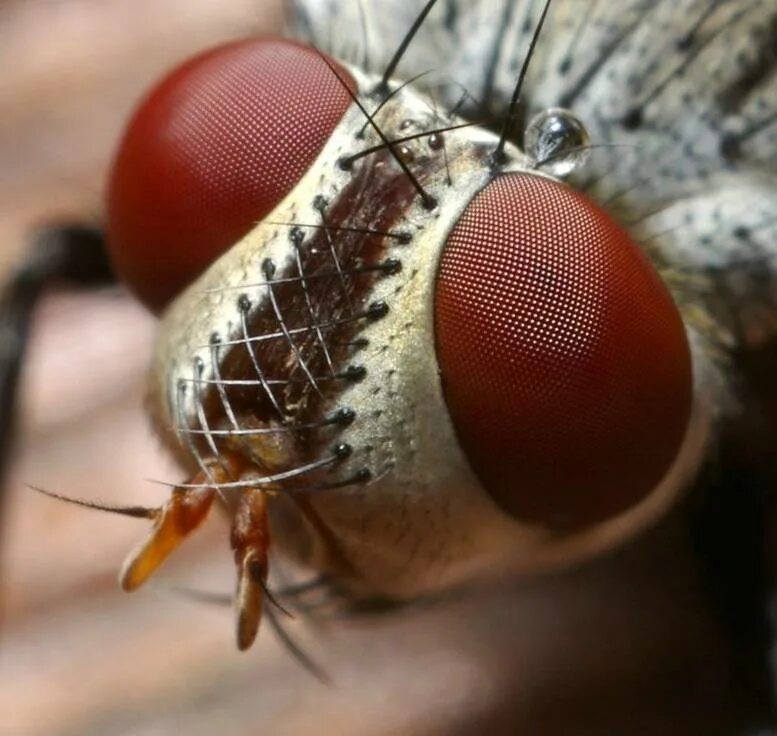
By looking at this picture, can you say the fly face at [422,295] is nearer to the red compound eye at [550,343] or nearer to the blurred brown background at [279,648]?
the red compound eye at [550,343]

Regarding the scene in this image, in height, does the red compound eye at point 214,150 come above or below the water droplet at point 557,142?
below

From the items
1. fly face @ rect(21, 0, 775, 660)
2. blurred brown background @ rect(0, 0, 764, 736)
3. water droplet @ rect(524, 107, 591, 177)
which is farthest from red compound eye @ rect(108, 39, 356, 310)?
blurred brown background @ rect(0, 0, 764, 736)

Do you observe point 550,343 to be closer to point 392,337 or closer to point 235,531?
point 392,337

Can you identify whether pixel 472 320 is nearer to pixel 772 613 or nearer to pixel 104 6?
pixel 772 613

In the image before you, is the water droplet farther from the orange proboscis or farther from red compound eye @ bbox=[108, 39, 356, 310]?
the orange proboscis

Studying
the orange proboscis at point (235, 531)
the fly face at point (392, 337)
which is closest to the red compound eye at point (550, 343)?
the fly face at point (392, 337)

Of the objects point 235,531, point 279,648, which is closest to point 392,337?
point 235,531
